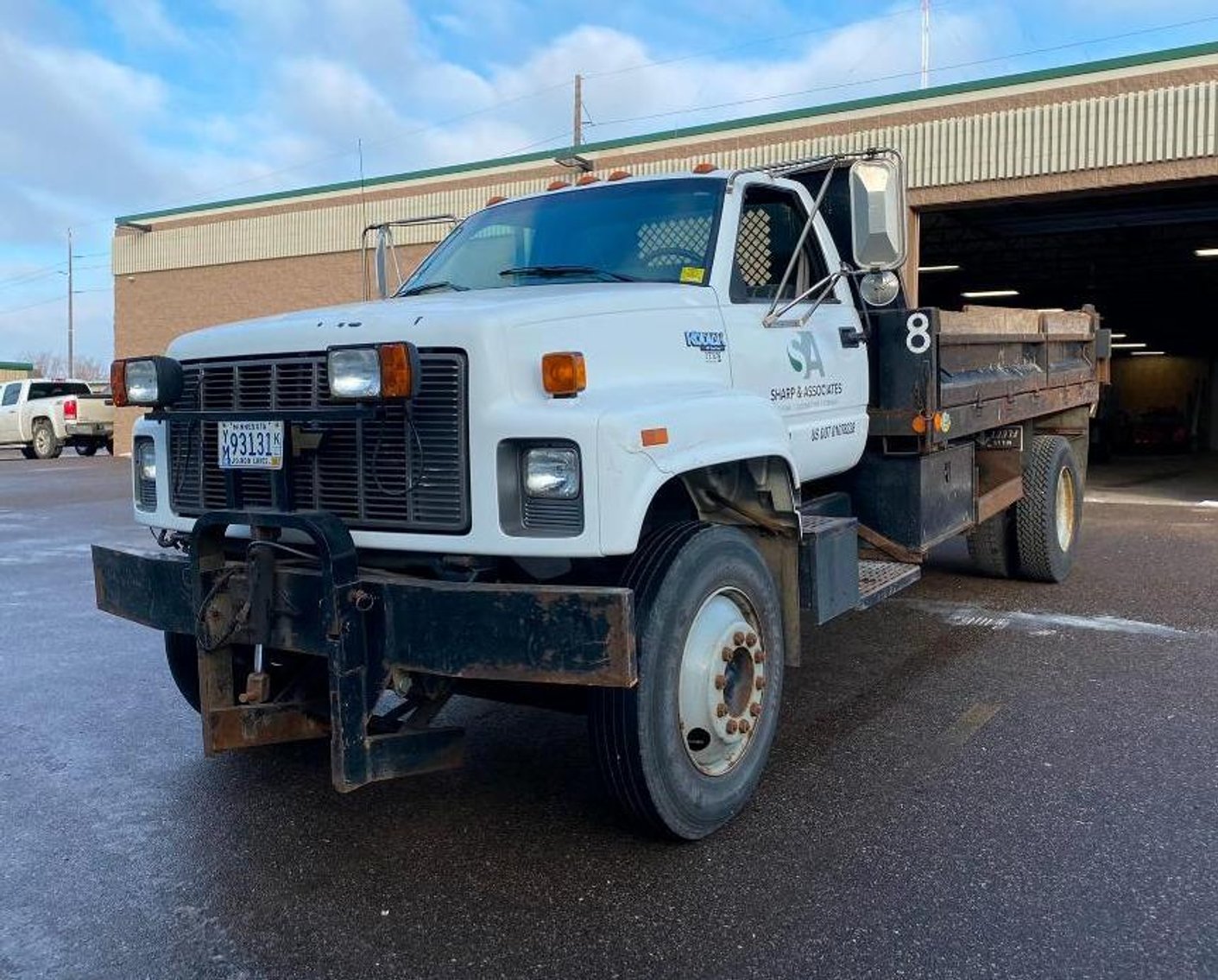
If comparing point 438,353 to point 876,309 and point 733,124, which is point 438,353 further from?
point 733,124

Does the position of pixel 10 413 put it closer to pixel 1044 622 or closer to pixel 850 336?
pixel 1044 622

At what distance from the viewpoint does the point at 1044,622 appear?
23.0ft

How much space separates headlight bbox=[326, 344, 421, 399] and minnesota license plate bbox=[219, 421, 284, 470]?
391 millimetres

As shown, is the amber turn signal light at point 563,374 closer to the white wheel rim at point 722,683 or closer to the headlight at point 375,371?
the headlight at point 375,371

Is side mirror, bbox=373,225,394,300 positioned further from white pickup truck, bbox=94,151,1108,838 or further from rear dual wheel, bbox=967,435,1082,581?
rear dual wheel, bbox=967,435,1082,581

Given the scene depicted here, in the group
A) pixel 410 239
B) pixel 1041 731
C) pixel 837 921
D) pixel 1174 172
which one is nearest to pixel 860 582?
pixel 1041 731

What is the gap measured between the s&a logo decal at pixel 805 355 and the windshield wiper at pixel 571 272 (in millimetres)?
817

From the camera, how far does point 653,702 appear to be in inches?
136

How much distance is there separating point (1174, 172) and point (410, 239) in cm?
1299

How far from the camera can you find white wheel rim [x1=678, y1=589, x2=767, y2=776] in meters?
3.70

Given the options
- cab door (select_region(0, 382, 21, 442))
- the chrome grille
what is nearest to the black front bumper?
the chrome grille

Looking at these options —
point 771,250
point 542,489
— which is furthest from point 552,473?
point 771,250

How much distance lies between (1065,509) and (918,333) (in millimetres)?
3907

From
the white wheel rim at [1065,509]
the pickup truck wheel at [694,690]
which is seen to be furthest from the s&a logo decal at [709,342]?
the white wheel rim at [1065,509]
